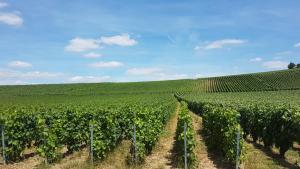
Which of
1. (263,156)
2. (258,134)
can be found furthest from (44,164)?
(258,134)

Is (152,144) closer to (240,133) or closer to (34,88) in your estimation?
(240,133)

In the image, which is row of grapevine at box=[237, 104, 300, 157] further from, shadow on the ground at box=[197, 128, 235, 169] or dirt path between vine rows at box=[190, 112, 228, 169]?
dirt path between vine rows at box=[190, 112, 228, 169]

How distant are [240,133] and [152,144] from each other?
444cm

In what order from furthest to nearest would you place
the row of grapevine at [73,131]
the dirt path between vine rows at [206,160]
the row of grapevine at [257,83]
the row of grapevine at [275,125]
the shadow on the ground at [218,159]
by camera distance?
the row of grapevine at [257,83] → the row of grapevine at [73,131] → the row of grapevine at [275,125] → the dirt path between vine rows at [206,160] → the shadow on the ground at [218,159]

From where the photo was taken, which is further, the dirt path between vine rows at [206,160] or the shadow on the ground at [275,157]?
the shadow on the ground at [275,157]

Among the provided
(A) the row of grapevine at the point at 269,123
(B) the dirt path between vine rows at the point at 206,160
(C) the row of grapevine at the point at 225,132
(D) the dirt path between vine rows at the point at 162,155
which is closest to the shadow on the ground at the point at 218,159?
(B) the dirt path between vine rows at the point at 206,160

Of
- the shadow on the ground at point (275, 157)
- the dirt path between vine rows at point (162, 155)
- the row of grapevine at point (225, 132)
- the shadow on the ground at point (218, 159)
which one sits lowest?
the shadow on the ground at point (275, 157)

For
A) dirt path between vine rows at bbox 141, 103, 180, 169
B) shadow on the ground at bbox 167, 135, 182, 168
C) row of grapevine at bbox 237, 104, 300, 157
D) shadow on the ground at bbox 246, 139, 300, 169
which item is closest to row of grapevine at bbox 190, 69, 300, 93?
row of grapevine at bbox 237, 104, 300, 157

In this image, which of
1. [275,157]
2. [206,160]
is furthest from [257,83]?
[206,160]

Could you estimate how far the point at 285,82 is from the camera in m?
99.4

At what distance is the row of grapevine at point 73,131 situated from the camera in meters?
17.2

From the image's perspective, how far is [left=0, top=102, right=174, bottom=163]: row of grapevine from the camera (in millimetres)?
17172

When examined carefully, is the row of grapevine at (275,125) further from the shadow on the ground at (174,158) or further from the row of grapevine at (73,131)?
the row of grapevine at (73,131)

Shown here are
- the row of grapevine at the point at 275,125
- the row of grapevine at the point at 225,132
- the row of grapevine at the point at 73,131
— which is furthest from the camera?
the row of grapevine at the point at 73,131
